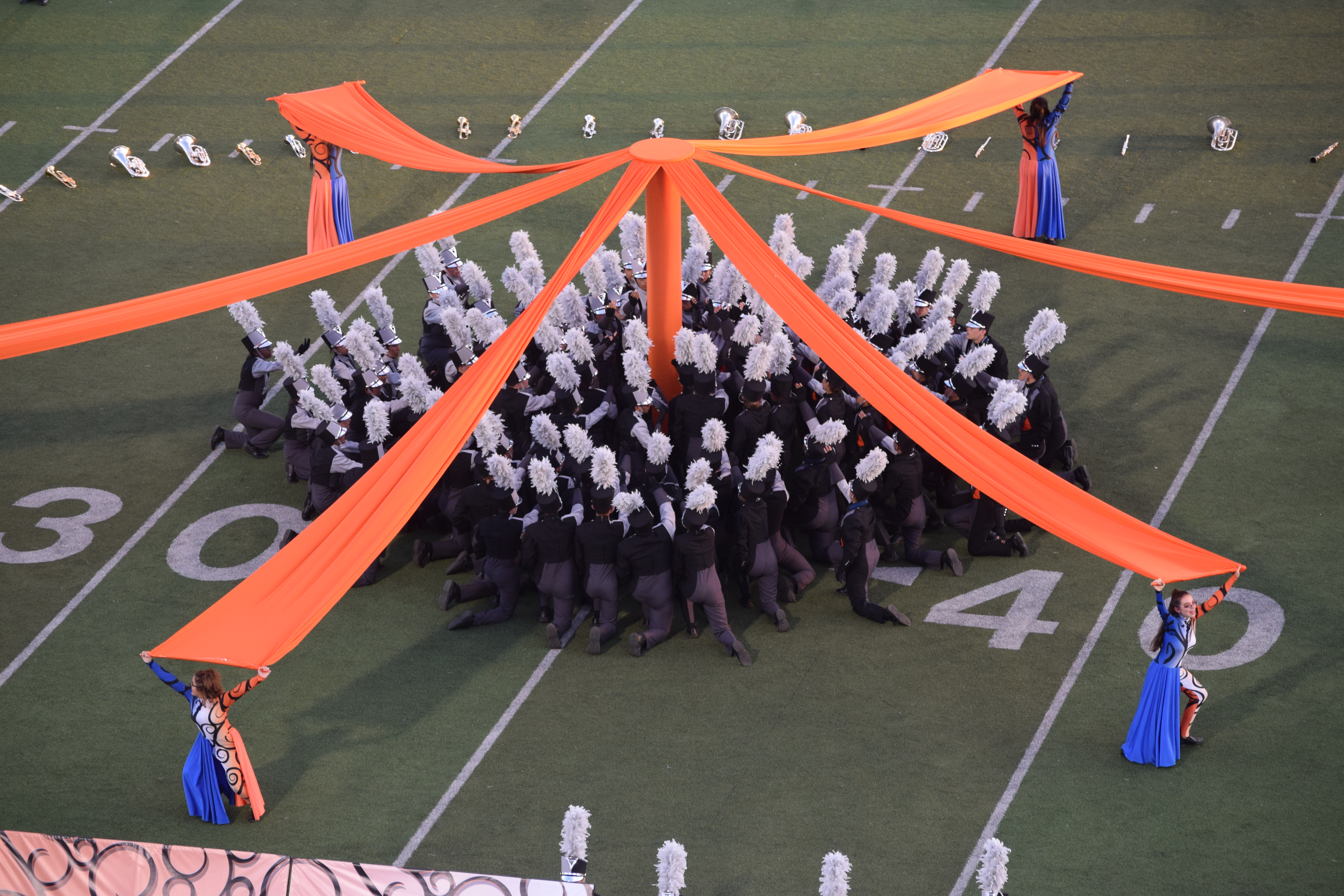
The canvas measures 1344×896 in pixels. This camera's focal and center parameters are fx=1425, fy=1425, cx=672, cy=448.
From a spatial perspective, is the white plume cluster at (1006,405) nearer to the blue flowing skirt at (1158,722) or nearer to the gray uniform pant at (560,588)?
the blue flowing skirt at (1158,722)

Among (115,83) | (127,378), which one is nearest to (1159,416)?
(127,378)

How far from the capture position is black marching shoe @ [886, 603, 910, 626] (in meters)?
11.2

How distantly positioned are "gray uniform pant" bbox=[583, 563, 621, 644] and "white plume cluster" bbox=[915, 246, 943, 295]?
409cm

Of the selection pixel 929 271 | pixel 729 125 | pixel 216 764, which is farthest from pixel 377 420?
pixel 729 125

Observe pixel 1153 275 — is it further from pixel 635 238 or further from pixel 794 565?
pixel 635 238

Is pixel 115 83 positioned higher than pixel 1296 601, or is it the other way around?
pixel 115 83

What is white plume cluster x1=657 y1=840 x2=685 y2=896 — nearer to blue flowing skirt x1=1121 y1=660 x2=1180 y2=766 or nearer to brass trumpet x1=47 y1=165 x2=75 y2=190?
blue flowing skirt x1=1121 y1=660 x2=1180 y2=766

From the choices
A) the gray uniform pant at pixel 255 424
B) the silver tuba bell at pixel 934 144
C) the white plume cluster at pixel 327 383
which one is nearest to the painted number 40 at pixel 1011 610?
the white plume cluster at pixel 327 383

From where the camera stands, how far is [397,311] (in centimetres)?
1560

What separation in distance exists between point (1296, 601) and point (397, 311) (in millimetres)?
9450

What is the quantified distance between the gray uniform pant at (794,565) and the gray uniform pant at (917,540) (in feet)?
2.81

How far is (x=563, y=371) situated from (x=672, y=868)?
205 inches

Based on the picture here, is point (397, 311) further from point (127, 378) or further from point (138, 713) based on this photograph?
point (138, 713)

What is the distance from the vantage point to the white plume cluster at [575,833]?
7254 millimetres
